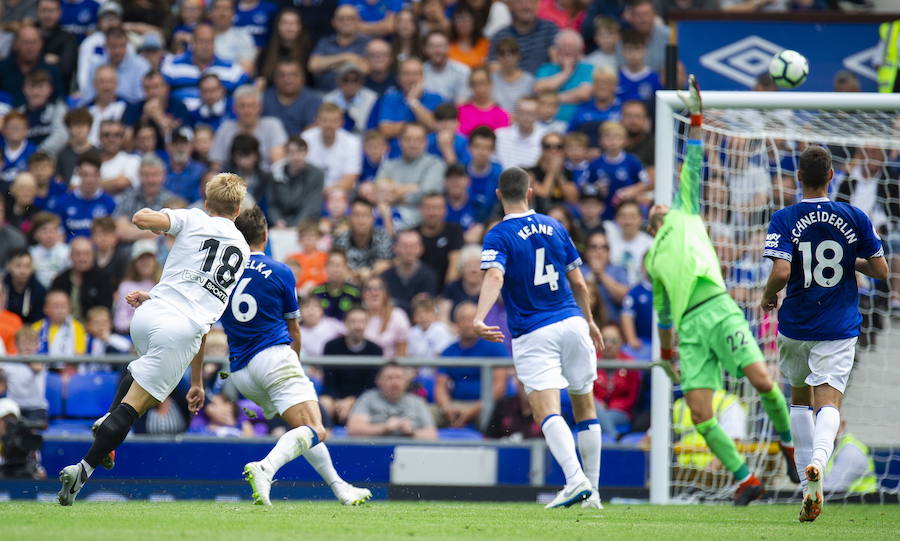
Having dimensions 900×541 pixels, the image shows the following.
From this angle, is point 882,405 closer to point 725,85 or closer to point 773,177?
point 773,177

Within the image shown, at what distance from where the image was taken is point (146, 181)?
15.5m

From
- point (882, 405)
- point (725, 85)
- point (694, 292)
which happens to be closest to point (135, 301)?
point (694, 292)

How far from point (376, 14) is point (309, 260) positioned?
4621 millimetres

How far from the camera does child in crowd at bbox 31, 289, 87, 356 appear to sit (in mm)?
13797

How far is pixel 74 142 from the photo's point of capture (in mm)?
16531

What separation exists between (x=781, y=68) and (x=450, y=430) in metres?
4.59

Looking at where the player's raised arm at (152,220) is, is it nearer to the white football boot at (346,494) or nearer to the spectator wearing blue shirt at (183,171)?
the white football boot at (346,494)

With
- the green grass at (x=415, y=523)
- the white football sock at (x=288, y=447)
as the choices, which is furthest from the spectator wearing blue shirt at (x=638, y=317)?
the white football sock at (x=288, y=447)

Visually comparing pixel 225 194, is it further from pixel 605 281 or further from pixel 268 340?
pixel 605 281

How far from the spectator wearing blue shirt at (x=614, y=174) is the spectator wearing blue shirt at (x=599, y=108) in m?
0.65

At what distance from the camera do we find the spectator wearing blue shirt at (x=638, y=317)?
13.9 metres

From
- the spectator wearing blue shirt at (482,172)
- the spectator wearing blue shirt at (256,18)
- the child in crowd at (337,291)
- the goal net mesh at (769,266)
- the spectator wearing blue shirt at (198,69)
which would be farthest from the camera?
the spectator wearing blue shirt at (256,18)

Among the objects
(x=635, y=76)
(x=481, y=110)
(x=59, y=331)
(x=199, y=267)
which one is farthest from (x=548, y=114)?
(x=199, y=267)

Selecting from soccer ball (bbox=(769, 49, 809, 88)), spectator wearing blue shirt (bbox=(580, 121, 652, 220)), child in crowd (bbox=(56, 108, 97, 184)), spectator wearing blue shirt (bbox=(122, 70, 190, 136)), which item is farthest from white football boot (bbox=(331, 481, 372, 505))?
spectator wearing blue shirt (bbox=(122, 70, 190, 136))
